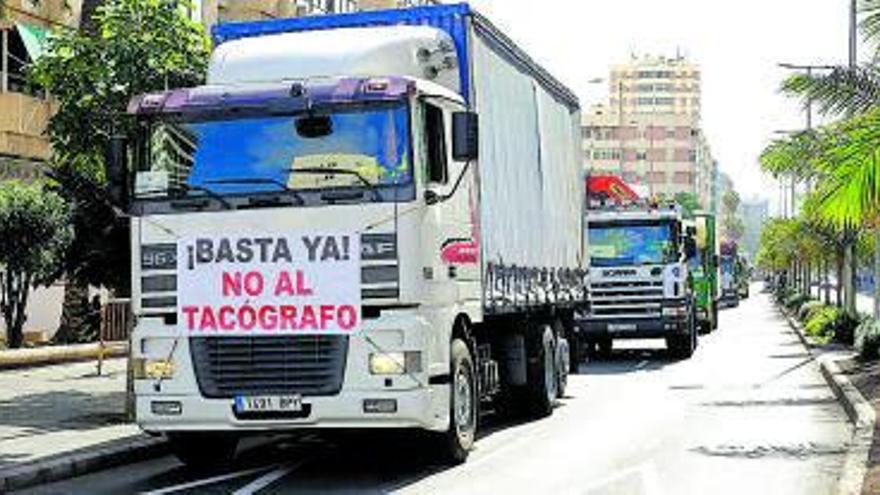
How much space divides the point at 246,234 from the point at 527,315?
554 centimetres

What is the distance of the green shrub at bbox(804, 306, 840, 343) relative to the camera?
107 ft

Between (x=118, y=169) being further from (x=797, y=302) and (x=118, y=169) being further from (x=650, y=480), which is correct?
(x=797, y=302)

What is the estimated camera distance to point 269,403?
11.1 meters

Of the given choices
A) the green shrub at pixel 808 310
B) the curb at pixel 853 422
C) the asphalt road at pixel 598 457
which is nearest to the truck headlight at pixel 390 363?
the asphalt road at pixel 598 457

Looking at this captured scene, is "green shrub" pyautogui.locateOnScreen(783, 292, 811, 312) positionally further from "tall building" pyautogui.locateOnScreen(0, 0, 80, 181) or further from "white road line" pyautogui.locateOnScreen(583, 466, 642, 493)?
"white road line" pyautogui.locateOnScreen(583, 466, 642, 493)

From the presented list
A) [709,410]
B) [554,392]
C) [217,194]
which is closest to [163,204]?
[217,194]

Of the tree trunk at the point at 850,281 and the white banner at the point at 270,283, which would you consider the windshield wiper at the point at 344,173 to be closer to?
the white banner at the point at 270,283

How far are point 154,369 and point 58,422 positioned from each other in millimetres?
4104

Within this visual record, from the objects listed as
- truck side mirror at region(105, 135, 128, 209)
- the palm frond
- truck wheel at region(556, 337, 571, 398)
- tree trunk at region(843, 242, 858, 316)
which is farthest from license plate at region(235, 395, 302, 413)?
tree trunk at region(843, 242, 858, 316)

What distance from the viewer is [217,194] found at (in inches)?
445

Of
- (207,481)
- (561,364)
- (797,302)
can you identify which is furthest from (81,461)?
(797,302)

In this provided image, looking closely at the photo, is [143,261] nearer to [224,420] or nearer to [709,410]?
[224,420]

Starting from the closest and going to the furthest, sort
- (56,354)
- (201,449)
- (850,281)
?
1. (201,449)
2. (56,354)
3. (850,281)

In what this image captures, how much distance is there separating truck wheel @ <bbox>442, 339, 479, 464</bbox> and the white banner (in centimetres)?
137
